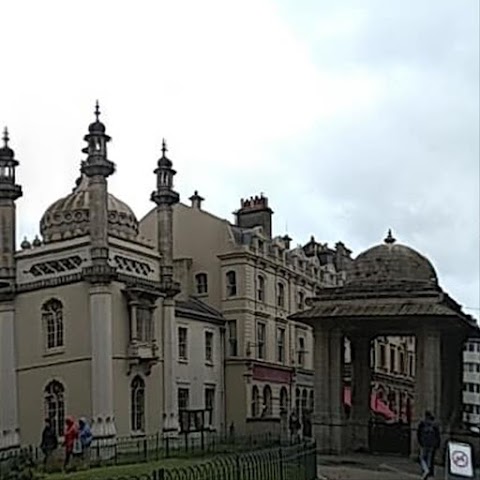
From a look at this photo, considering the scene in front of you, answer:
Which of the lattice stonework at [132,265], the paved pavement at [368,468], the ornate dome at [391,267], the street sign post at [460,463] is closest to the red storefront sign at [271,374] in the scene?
the lattice stonework at [132,265]

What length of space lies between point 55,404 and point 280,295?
23740 mm

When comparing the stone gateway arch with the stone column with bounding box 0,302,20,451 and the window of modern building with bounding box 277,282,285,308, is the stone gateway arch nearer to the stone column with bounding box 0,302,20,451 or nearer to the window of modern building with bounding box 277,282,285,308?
the stone column with bounding box 0,302,20,451

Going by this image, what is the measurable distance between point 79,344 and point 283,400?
77.3 feet

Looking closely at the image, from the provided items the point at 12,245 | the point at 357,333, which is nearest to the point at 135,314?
the point at 12,245

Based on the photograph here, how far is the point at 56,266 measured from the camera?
49.3 metres

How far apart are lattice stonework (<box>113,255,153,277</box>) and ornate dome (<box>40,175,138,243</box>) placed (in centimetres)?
122

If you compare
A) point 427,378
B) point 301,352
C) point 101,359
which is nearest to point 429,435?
point 427,378

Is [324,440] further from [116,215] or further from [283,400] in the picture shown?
[283,400]

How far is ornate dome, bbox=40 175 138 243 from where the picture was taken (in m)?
50.6

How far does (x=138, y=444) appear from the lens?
157ft

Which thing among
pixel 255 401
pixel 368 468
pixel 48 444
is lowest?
pixel 255 401

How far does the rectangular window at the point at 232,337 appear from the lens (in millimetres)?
64125

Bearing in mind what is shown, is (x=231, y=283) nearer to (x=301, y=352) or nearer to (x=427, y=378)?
(x=301, y=352)

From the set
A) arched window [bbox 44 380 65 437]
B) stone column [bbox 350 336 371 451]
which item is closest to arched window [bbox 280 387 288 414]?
arched window [bbox 44 380 65 437]
